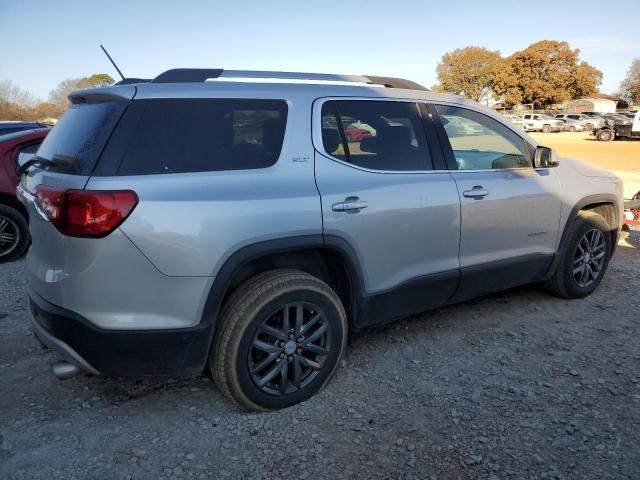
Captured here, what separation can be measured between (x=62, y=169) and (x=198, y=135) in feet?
2.25

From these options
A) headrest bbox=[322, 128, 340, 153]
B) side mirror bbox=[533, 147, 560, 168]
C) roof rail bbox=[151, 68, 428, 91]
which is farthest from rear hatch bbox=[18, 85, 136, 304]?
side mirror bbox=[533, 147, 560, 168]

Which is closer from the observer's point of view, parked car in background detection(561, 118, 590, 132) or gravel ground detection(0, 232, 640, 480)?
gravel ground detection(0, 232, 640, 480)

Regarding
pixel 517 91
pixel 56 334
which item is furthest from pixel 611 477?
pixel 517 91

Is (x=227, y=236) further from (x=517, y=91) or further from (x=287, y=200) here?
(x=517, y=91)

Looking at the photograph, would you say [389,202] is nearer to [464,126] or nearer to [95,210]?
[464,126]

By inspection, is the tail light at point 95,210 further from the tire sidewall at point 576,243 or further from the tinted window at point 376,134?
the tire sidewall at point 576,243

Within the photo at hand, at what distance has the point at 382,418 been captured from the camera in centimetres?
287

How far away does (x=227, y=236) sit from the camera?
2.58m

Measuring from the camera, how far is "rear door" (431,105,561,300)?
363 centimetres

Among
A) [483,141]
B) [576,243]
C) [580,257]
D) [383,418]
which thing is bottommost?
[383,418]

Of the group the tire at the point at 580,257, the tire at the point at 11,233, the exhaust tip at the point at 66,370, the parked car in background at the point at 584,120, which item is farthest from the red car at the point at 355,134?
the parked car in background at the point at 584,120

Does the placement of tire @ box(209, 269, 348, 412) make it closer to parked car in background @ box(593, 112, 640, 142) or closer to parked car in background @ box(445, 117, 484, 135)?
parked car in background @ box(445, 117, 484, 135)

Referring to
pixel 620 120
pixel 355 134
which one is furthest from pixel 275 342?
pixel 620 120

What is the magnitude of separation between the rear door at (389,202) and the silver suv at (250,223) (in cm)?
1
